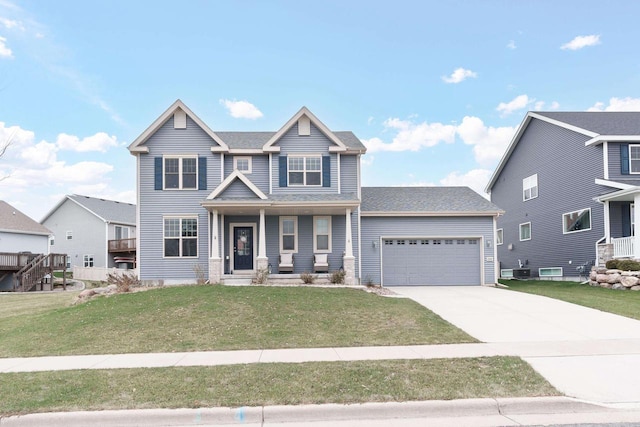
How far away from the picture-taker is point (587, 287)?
59.5ft

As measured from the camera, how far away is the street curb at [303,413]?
17.3 ft

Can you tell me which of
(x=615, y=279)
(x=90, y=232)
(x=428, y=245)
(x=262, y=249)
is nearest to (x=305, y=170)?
(x=262, y=249)

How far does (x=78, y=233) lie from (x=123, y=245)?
16.2ft

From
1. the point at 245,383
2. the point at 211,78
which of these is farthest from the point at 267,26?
the point at 245,383

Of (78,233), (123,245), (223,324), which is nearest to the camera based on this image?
(223,324)

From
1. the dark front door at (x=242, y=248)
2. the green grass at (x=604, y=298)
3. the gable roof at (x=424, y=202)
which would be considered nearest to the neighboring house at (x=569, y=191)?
the green grass at (x=604, y=298)

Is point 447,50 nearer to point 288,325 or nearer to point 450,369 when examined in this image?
point 288,325

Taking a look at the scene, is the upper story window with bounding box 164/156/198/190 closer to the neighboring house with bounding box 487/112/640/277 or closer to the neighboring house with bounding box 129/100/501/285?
the neighboring house with bounding box 129/100/501/285

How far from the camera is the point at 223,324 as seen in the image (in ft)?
32.9

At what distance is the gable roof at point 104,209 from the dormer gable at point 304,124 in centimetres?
2347

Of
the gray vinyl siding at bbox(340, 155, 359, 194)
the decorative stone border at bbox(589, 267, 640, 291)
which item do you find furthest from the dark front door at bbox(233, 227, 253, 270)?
the decorative stone border at bbox(589, 267, 640, 291)

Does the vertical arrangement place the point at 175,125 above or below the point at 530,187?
above

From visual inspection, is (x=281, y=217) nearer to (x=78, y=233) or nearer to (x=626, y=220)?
(x=626, y=220)

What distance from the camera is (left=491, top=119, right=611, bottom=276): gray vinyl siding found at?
67.0ft
